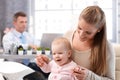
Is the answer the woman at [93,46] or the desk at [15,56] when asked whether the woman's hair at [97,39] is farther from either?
the desk at [15,56]

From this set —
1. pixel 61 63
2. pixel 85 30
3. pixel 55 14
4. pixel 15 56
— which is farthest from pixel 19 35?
pixel 85 30

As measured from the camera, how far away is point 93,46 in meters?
1.35

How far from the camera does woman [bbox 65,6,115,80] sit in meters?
1.26

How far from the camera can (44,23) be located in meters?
5.23

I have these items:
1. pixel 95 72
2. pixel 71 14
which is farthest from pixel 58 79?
A: pixel 71 14

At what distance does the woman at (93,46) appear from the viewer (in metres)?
1.26

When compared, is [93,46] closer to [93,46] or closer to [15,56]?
[93,46]

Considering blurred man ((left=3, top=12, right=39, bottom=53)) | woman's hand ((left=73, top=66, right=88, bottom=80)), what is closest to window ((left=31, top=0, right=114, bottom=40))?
blurred man ((left=3, top=12, right=39, bottom=53))

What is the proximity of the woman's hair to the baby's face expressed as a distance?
5.6 inches

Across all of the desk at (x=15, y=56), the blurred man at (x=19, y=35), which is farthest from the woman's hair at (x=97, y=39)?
the blurred man at (x=19, y=35)

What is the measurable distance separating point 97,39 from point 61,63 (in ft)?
0.83

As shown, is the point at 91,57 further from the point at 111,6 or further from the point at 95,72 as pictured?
the point at 111,6

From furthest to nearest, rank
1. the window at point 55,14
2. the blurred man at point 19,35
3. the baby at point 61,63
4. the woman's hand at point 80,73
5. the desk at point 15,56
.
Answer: the window at point 55,14 → the blurred man at point 19,35 → the desk at point 15,56 → the baby at point 61,63 → the woman's hand at point 80,73

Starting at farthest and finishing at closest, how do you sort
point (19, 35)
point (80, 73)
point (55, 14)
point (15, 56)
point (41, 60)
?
1. point (55, 14)
2. point (19, 35)
3. point (15, 56)
4. point (41, 60)
5. point (80, 73)
